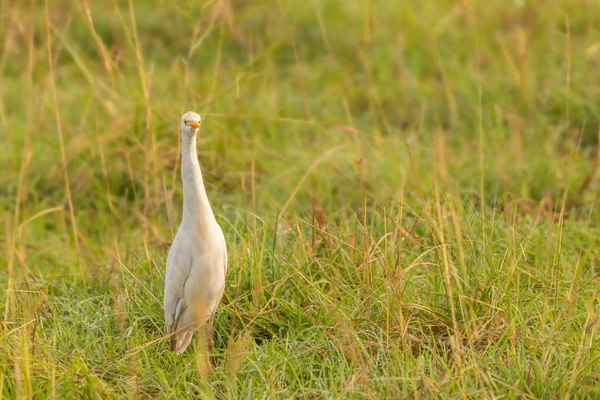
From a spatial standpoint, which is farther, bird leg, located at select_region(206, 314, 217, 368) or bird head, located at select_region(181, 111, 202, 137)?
bird leg, located at select_region(206, 314, 217, 368)

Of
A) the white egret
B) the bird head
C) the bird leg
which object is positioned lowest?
the bird leg

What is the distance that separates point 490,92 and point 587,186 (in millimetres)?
1538

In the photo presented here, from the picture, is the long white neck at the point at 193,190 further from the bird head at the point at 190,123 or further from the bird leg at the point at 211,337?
the bird leg at the point at 211,337

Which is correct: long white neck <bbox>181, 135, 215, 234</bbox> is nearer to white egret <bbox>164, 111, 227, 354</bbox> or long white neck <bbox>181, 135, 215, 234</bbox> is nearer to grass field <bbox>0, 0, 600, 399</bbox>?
white egret <bbox>164, 111, 227, 354</bbox>

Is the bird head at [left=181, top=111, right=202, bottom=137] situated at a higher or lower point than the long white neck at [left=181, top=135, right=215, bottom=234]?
higher

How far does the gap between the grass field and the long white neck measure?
0.40 meters

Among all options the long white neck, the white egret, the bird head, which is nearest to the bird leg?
the white egret

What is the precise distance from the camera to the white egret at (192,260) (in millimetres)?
2834

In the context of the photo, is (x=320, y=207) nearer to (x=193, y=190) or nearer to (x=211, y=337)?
(x=211, y=337)

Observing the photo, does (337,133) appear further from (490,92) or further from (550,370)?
(550,370)

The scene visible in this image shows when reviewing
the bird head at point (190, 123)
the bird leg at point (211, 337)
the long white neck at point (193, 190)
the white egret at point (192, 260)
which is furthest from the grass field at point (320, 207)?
the bird head at point (190, 123)

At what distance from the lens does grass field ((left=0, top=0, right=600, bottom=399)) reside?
9.39 feet

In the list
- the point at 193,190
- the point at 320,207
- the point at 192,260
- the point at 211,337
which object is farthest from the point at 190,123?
the point at 320,207

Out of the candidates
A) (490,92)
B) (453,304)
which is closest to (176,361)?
(453,304)
